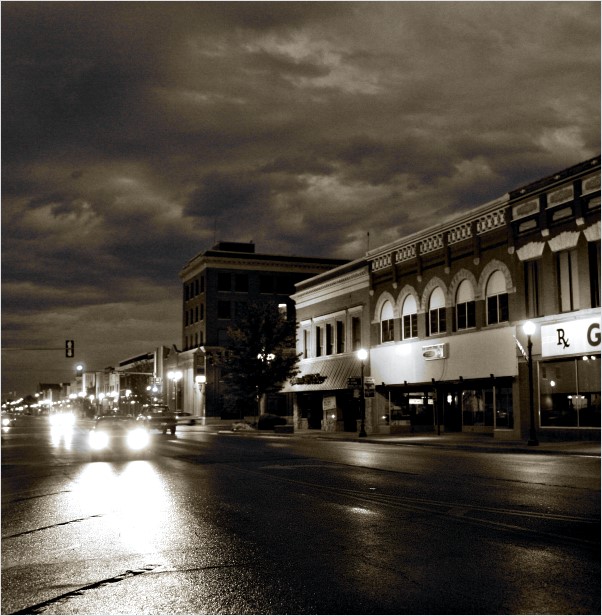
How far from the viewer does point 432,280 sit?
4231cm

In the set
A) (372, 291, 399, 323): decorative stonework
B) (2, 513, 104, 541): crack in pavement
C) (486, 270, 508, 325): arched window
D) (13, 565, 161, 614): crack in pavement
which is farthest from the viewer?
(372, 291, 399, 323): decorative stonework

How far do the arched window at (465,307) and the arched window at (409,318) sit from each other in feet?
13.3

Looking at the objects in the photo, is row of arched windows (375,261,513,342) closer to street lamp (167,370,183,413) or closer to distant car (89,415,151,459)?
distant car (89,415,151,459)

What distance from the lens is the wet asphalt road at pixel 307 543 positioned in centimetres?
689

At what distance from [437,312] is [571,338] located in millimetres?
11026

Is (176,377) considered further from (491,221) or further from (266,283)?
(491,221)

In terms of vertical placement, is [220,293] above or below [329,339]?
above

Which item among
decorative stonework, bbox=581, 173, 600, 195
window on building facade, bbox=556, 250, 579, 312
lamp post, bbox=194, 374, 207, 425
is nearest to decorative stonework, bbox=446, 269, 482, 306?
window on building facade, bbox=556, 250, 579, 312

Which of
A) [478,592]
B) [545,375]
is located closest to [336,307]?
[545,375]

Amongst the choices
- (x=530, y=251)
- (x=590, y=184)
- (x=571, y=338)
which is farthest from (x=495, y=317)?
(x=590, y=184)

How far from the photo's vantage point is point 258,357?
55188 mm

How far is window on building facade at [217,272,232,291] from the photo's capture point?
87.1 metres

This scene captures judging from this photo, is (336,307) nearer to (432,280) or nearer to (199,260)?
(432,280)

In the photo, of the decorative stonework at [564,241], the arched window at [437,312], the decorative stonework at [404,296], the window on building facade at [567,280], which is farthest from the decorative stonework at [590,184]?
the decorative stonework at [404,296]
